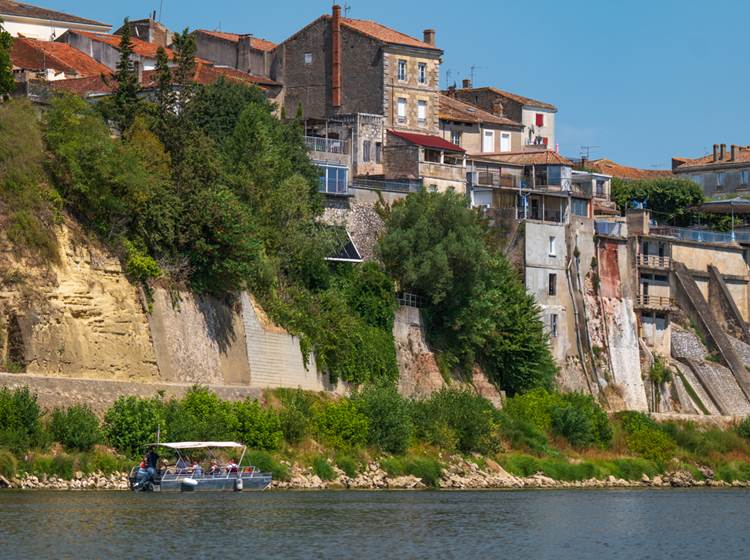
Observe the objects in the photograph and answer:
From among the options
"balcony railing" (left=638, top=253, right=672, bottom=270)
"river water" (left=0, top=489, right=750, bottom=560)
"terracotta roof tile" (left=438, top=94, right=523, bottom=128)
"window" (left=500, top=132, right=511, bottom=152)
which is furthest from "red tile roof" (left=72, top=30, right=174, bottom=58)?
"river water" (left=0, top=489, right=750, bottom=560)

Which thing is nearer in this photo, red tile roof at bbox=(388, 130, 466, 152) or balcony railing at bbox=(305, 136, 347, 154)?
balcony railing at bbox=(305, 136, 347, 154)

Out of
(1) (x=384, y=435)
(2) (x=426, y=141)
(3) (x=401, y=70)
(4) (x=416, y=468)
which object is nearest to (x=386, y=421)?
(1) (x=384, y=435)

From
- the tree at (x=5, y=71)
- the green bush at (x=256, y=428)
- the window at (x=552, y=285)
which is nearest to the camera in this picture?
the green bush at (x=256, y=428)

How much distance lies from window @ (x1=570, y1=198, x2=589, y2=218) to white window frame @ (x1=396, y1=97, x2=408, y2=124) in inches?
372

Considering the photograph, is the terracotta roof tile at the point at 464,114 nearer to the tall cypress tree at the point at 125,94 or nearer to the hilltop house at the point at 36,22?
the hilltop house at the point at 36,22

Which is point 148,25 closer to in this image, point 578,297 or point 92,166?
point 578,297

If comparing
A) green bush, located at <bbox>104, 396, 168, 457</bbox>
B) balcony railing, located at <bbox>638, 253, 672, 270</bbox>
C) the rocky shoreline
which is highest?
balcony railing, located at <bbox>638, 253, 672, 270</bbox>

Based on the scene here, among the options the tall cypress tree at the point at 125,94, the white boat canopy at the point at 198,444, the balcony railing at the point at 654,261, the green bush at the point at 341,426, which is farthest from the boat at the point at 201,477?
the balcony railing at the point at 654,261

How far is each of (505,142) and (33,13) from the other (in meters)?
27.0

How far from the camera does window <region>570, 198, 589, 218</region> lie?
8538cm

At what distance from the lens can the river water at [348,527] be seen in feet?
130

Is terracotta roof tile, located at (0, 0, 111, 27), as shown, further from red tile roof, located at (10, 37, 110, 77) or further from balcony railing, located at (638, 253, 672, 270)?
balcony railing, located at (638, 253, 672, 270)

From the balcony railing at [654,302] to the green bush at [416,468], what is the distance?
91.3ft

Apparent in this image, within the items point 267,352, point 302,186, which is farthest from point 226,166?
point 267,352
